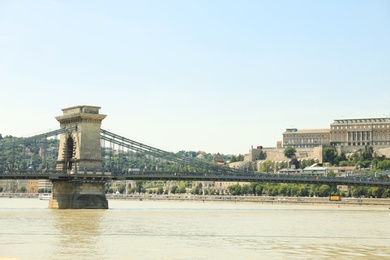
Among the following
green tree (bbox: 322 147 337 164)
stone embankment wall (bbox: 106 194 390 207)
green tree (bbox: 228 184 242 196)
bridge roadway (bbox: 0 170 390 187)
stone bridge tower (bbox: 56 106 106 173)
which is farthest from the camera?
green tree (bbox: 322 147 337 164)

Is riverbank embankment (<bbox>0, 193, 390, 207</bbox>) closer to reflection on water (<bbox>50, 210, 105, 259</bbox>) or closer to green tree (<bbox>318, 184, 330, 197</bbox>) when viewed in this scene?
green tree (<bbox>318, 184, 330, 197</bbox>)

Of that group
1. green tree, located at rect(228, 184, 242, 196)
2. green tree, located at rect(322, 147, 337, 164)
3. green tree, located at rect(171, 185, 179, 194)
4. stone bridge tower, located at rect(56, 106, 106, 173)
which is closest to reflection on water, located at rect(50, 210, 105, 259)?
stone bridge tower, located at rect(56, 106, 106, 173)

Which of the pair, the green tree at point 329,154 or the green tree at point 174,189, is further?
the green tree at point 329,154

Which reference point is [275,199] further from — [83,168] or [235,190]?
[83,168]

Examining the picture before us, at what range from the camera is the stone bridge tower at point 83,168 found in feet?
232

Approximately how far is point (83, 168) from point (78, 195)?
7.54 feet

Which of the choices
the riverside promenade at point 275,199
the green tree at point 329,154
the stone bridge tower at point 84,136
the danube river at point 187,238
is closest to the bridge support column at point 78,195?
the stone bridge tower at point 84,136

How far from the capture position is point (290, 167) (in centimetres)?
19825

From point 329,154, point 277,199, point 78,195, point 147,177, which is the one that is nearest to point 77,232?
point 78,195

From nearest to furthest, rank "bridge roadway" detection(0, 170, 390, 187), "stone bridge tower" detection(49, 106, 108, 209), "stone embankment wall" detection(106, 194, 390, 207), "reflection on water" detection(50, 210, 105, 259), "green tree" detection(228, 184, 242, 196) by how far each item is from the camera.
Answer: "reflection on water" detection(50, 210, 105, 259) → "bridge roadway" detection(0, 170, 390, 187) → "stone bridge tower" detection(49, 106, 108, 209) → "stone embankment wall" detection(106, 194, 390, 207) → "green tree" detection(228, 184, 242, 196)

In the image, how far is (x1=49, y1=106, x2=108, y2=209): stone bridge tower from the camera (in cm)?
7075

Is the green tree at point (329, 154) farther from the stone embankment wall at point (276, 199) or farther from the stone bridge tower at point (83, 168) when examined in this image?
the stone bridge tower at point (83, 168)

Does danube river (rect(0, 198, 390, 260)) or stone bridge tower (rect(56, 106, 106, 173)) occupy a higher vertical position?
stone bridge tower (rect(56, 106, 106, 173))

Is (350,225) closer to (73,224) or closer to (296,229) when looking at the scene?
(296,229)
